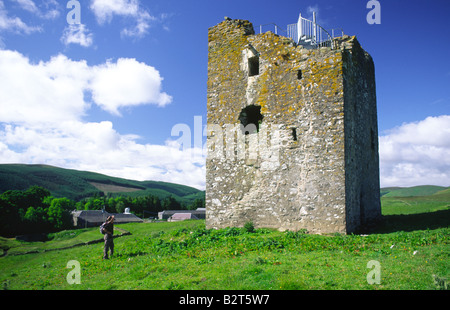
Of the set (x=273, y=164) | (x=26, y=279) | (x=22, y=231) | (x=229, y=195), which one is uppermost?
(x=273, y=164)

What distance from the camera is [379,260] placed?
24.4ft

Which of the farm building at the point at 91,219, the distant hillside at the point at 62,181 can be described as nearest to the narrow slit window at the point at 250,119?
the farm building at the point at 91,219

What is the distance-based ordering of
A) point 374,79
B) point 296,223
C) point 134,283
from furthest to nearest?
1. point 374,79
2. point 296,223
3. point 134,283

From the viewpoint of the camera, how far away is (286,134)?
13.0 meters

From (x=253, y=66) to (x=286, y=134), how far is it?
4.33 m

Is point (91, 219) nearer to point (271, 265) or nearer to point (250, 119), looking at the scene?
point (250, 119)

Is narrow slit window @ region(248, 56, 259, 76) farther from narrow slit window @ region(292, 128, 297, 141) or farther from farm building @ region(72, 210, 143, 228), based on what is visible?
farm building @ region(72, 210, 143, 228)

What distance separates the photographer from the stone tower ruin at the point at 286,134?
12.0m

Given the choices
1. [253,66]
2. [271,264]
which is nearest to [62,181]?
[253,66]

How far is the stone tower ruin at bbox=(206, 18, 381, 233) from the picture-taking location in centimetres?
1195

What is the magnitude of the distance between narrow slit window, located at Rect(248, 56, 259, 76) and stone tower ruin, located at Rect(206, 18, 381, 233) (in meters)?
Result: 0.06
